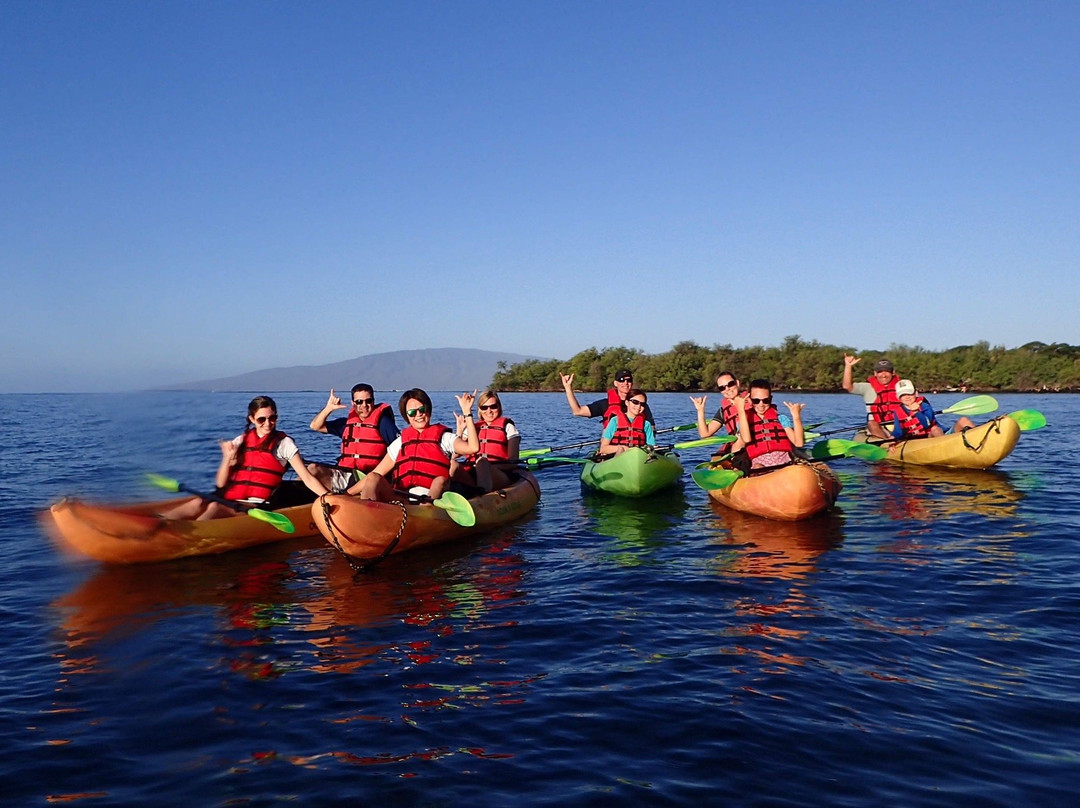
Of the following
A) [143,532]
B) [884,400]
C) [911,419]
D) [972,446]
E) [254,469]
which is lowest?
[143,532]

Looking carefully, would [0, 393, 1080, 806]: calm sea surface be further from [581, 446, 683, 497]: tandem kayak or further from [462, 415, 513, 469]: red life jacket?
[581, 446, 683, 497]: tandem kayak

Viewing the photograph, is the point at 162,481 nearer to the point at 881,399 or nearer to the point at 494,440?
the point at 494,440

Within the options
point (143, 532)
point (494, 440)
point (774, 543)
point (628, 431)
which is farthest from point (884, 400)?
point (143, 532)

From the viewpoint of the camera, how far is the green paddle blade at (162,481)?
8.73m

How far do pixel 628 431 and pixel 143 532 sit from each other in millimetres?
7920

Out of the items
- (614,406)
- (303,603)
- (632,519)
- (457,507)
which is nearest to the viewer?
A: (303,603)

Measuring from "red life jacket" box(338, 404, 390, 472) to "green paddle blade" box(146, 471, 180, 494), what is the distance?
2085mm

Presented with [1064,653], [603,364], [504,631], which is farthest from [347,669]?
[603,364]

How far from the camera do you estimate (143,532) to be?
8.19 meters

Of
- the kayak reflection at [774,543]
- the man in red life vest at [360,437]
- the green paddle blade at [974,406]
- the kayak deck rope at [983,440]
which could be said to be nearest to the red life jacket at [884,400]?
the green paddle blade at [974,406]

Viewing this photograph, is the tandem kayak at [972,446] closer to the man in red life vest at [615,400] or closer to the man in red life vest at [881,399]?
the man in red life vest at [881,399]

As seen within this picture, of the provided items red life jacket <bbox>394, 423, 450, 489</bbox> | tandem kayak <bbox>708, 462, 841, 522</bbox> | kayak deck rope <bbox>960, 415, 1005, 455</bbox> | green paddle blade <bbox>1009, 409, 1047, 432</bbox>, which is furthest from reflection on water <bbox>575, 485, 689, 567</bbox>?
green paddle blade <bbox>1009, 409, 1047, 432</bbox>

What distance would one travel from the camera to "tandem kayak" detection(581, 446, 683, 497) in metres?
12.2

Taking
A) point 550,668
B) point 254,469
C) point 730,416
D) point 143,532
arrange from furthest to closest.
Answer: point 730,416 < point 254,469 < point 143,532 < point 550,668
